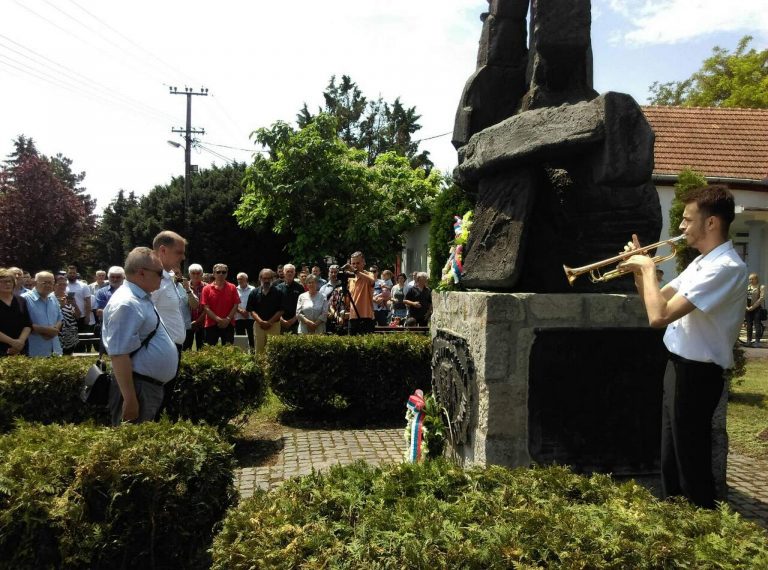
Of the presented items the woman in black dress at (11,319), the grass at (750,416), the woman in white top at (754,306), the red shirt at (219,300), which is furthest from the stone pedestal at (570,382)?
the woman in white top at (754,306)

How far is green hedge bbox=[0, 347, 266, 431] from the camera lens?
6.43 m

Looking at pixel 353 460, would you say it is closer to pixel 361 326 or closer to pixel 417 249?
pixel 361 326

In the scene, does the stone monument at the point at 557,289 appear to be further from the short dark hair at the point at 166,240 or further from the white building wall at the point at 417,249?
the white building wall at the point at 417,249

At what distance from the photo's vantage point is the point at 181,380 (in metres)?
6.66

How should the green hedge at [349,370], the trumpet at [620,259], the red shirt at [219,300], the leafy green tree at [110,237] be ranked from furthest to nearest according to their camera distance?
the leafy green tree at [110,237]
the red shirt at [219,300]
the green hedge at [349,370]
the trumpet at [620,259]

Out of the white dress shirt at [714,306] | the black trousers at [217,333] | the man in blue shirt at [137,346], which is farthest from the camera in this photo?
the black trousers at [217,333]

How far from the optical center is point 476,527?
2.22 metres

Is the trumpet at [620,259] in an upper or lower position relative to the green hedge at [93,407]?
upper

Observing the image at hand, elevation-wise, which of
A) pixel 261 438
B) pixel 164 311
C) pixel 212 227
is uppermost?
pixel 212 227

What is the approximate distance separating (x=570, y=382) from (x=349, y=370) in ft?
15.3

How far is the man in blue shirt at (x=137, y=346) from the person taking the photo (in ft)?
13.4

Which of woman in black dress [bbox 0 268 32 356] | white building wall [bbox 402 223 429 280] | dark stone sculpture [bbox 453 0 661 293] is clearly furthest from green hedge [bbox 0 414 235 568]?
white building wall [bbox 402 223 429 280]

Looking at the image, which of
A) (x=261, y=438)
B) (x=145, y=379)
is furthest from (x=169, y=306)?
(x=261, y=438)

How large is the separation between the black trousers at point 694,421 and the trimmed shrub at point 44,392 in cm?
533
